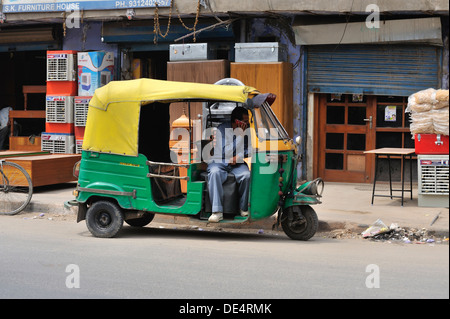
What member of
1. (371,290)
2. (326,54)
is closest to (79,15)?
(326,54)

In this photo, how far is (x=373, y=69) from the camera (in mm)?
13305

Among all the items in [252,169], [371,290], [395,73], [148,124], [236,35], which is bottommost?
[371,290]

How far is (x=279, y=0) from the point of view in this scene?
1296cm

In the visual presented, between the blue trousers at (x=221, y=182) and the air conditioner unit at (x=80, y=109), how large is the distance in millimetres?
7429

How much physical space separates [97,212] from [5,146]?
966 centimetres

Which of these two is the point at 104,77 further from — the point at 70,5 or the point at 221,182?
the point at 221,182

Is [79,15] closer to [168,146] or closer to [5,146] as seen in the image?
[5,146]

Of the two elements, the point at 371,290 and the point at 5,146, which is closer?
the point at 371,290

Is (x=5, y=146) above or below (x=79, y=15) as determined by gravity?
below

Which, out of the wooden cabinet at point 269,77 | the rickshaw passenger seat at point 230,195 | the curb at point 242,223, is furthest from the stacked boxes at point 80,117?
the rickshaw passenger seat at point 230,195

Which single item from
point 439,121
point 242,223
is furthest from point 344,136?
point 242,223

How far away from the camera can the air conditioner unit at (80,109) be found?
593 inches

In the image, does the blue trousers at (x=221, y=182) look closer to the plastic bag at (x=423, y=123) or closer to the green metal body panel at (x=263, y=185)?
the green metal body panel at (x=263, y=185)

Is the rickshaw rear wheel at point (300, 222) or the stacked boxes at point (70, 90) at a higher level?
the stacked boxes at point (70, 90)
